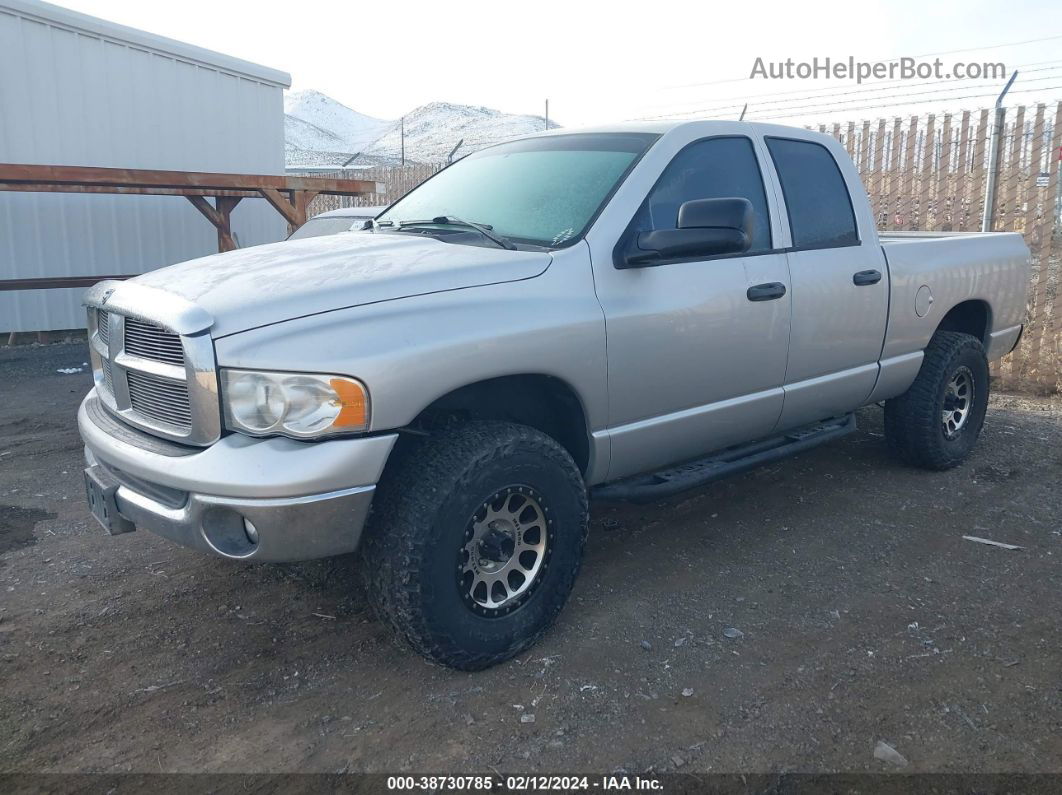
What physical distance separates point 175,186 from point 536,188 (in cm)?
615

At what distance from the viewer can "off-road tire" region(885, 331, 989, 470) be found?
517 centimetres

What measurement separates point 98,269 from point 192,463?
930cm

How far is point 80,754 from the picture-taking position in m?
2.71

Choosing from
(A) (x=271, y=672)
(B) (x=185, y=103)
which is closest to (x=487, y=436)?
(A) (x=271, y=672)

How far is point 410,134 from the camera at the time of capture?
37844mm

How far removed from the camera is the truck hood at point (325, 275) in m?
2.83

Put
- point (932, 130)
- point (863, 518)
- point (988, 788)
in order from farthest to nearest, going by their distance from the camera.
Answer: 1. point (932, 130)
2. point (863, 518)
3. point (988, 788)

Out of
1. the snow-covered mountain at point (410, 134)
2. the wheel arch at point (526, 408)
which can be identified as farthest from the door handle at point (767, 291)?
the snow-covered mountain at point (410, 134)

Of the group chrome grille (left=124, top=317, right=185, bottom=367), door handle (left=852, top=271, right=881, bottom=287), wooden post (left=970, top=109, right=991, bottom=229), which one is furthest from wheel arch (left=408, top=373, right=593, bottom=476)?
wooden post (left=970, top=109, right=991, bottom=229)

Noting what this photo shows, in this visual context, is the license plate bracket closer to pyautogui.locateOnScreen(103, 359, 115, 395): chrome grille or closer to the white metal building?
pyautogui.locateOnScreen(103, 359, 115, 395): chrome grille

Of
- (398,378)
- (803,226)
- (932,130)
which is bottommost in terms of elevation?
(398,378)

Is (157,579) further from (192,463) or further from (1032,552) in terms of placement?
(1032,552)

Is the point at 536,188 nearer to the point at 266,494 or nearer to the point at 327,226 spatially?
Answer: the point at 266,494

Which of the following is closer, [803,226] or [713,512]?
[803,226]
